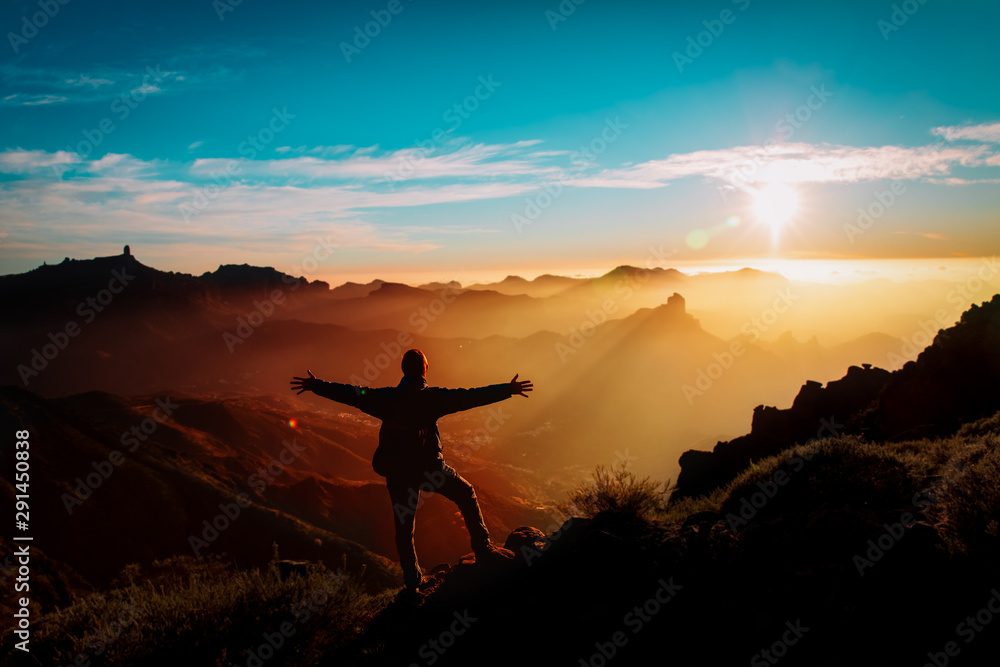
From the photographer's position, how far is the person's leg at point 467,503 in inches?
217

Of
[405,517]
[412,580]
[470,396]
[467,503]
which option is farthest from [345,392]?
[412,580]

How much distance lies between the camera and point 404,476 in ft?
17.3

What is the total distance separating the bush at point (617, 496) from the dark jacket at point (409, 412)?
191cm

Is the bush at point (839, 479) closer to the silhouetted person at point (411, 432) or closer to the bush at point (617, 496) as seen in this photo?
the bush at point (617, 496)

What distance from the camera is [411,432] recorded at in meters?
5.29

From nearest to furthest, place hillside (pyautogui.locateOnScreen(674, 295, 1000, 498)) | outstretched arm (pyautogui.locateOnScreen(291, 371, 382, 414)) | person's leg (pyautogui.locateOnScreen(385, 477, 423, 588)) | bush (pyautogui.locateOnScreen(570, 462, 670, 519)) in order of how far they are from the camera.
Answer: person's leg (pyautogui.locateOnScreen(385, 477, 423, 588)), outstretched arm (pyautogui.locateOnScreen(291, 371, 382, 414)), bush (pyautogui.locateOnScreen(570, 462, 670, 519)), hillside (pyautogui.locateOnScreen(674, 295, 1000, 498))

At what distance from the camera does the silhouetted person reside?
5281 millimetres

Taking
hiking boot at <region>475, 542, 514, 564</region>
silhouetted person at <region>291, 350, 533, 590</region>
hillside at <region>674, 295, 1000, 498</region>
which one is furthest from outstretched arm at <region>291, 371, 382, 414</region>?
hillside at <region>674, 295, 1000, 498</region>

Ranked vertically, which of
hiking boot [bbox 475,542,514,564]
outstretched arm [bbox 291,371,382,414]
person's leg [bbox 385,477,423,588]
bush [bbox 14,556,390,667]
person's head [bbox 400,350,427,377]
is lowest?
bush [bbox 14,556,390,667]

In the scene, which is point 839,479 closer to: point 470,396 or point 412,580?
point 470,396

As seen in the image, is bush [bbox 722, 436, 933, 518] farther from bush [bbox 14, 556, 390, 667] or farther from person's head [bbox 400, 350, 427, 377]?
bush [bbox 14, 556, 390, 667]

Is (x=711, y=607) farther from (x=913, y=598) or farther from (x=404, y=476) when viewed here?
(x=404, y=476)

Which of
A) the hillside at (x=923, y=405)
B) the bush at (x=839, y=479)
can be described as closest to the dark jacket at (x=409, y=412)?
the bush at (x=839, y=479)

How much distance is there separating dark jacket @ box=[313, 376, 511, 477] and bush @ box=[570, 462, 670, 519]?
1.91m
